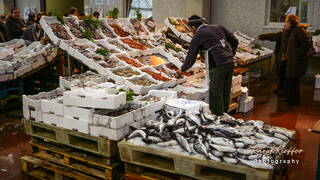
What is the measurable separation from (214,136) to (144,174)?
0.80 meters

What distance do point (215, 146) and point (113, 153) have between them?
3.84 ft

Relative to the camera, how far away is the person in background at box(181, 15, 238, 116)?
5.46m

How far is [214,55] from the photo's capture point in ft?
18.0

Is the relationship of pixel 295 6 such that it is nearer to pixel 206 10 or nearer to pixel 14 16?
pixel 206 10

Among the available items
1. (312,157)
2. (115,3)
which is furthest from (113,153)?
(115,3)

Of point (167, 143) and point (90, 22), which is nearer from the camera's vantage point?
point (167, 143)

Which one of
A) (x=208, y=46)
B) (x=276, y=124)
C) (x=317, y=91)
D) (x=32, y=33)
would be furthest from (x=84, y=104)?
(x=317, y=91)

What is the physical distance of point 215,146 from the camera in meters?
3.37

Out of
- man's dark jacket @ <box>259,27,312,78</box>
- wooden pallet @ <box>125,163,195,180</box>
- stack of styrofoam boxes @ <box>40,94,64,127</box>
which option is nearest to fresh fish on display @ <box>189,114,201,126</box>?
wooden pallet @ <box>125,163,195,180</box>

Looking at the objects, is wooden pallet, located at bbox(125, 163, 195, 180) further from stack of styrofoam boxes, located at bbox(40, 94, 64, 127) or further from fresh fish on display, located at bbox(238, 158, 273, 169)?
stack of styrofoam boxes, located at bbox(40, 94, 64, 127)

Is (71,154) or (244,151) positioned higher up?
(244,151)

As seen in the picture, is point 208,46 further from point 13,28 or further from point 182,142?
point 13,28

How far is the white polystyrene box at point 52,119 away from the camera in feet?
13.9

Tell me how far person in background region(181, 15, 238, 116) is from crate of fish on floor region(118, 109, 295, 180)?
5.03 ft
